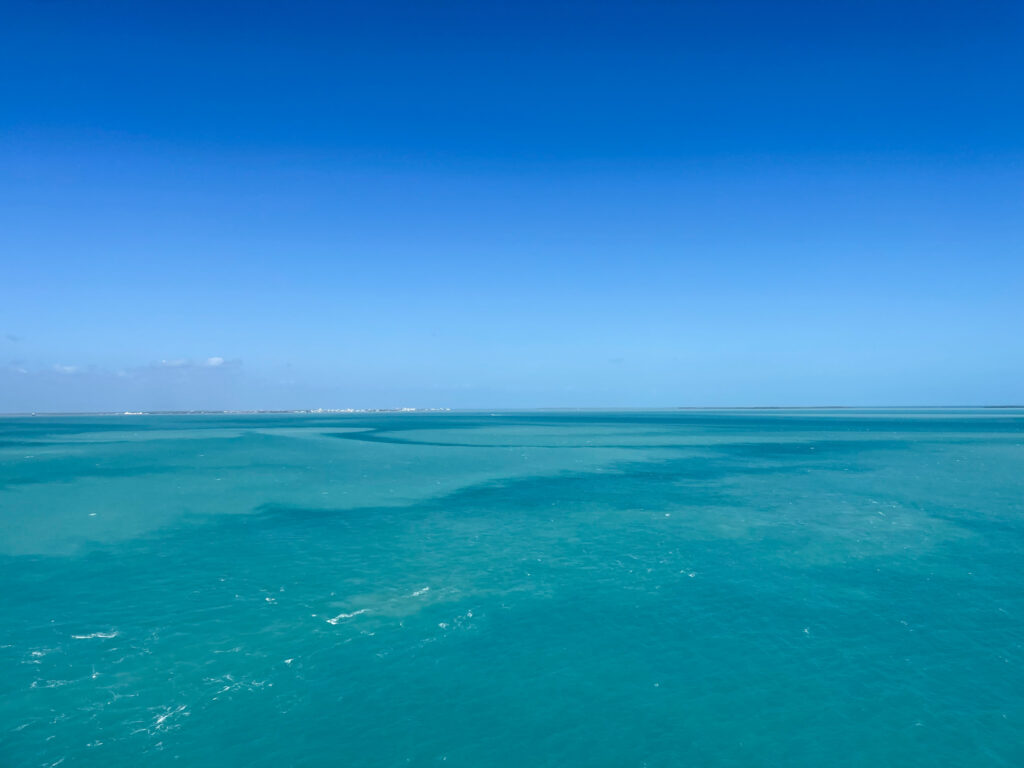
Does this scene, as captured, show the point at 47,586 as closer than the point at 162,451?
Yes

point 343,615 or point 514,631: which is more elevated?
point 343,615

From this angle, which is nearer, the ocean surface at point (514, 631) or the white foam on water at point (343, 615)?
the ocean surface at point (514, 631)

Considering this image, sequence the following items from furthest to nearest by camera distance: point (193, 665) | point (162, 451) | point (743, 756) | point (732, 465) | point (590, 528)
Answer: point (162, 451) < point (732, 465) < point (590, 528) < point (193, 665) < point (743, 756)

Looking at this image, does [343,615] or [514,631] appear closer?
[514,631]

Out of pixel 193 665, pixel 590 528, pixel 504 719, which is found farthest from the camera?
pixel 590 528

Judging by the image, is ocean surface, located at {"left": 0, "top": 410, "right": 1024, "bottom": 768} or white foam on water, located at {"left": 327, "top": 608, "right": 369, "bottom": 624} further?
white foam on water, located at {"left": 327, "top": 608, "right": 369, "bottom": 624}

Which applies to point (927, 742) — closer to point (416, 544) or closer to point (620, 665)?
point (620, 665)

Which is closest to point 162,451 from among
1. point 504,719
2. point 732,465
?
point 732,465
